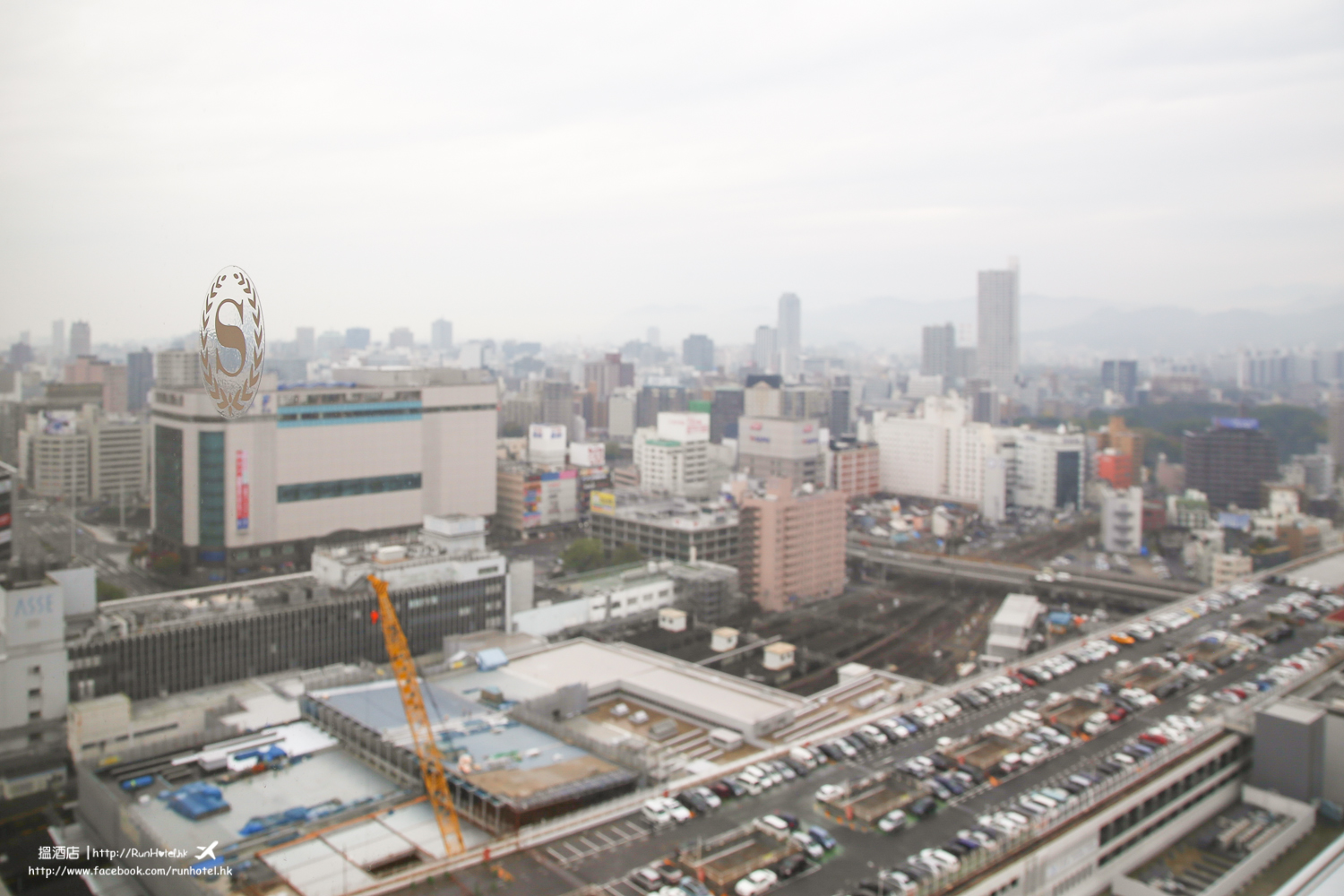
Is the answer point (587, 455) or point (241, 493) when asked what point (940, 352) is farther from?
point (241, 493)

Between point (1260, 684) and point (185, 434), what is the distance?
8596mm

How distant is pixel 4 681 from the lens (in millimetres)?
4754

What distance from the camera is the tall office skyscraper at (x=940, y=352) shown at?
116ft

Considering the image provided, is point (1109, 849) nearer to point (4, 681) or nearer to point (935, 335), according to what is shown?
point (4, 681)

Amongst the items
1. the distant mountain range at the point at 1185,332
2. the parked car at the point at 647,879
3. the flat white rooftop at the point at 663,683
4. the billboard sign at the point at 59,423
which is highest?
the distant mountain range at the point at 1185,332

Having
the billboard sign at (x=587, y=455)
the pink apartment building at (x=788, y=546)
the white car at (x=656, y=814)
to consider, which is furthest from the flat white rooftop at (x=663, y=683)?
the billboard sign at (x=587, y=455)

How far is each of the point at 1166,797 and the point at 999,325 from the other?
34.2 m

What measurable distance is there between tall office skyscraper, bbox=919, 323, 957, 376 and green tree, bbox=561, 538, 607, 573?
27.3 m

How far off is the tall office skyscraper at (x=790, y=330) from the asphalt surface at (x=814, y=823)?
109 feet

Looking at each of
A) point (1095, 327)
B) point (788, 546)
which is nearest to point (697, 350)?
point (1095, 327)

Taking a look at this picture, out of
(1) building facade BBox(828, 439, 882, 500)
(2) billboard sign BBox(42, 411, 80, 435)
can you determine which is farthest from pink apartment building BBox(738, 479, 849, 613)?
(2) billboard sign BBox(42, 411, 80, 435)

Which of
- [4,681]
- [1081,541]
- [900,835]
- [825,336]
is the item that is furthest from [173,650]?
[825,336]

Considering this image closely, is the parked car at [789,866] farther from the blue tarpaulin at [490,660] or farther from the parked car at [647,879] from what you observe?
the blue tarpaulin at [490,660]

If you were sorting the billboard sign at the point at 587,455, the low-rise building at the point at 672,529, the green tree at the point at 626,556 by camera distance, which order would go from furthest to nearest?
the billboard sign at the point at 587,455
the green tree at the point at 626,556
the low-rise building at the point at 672,529
